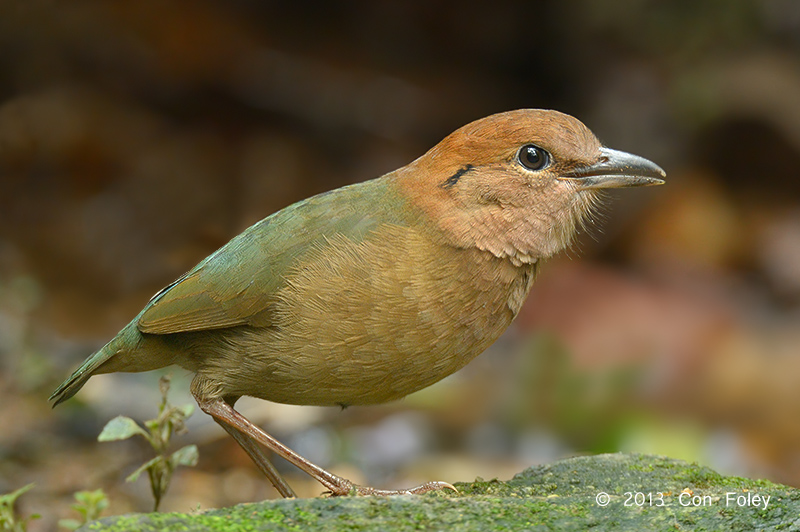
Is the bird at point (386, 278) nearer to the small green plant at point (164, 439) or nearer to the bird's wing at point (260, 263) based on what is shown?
the bird's wing at point (260, 263)

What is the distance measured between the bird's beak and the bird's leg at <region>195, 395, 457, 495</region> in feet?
4.73

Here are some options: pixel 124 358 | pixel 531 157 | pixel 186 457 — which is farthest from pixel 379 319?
pixel 124 358

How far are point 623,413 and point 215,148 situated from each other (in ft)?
18.9

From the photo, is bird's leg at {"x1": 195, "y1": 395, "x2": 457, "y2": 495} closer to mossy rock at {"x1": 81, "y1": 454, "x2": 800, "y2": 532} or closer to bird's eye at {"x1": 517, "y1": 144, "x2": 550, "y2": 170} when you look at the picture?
mossy rock at {"x1": 81, "y1": 454, "x2": 800, "y2": 532}

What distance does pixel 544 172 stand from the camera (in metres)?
3.80

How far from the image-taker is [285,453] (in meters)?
3.70

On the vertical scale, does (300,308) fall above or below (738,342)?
below

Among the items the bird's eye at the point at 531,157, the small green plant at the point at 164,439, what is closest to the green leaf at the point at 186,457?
the small green plant at the point at 164,439

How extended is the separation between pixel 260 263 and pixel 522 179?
1.20 metres

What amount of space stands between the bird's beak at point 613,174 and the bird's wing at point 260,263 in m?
0.83

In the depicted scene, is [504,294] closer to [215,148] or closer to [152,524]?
[152,524]

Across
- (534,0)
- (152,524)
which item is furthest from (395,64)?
(152,524)

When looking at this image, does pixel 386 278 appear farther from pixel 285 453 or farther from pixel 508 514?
pixel 508 514

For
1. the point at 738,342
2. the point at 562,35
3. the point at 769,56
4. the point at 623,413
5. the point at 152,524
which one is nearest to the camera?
the point at 152,524
